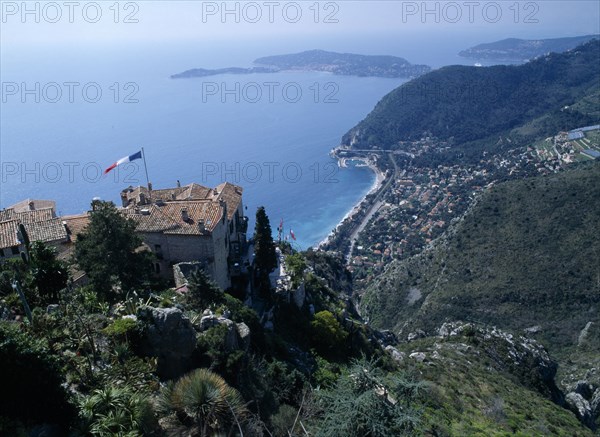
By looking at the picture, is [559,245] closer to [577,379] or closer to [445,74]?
[577,379]

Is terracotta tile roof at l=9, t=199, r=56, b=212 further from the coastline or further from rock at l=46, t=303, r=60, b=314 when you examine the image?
the coastline

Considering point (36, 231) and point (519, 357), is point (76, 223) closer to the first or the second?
point (36, 231)

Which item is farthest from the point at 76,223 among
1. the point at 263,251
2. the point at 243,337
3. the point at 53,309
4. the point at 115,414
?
the point at 115,414

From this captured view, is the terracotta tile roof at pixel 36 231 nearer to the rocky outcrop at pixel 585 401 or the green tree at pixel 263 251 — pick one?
the green tree at pixel 263 251

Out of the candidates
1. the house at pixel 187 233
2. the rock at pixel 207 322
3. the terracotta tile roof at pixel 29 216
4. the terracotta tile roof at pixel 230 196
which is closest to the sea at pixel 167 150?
the terracotta tile roof at pixel 230 196

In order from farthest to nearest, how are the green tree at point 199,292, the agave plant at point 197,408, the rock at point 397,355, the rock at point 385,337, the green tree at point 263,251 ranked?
the rock at point 385,337 → the rock at point 397,355 → the green tree at point 263,251 → the green tree at point 199,292 → the agave plant at point 197,408

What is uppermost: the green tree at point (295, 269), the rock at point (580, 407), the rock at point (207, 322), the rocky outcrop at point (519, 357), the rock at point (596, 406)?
the rock at point (207, 322)
